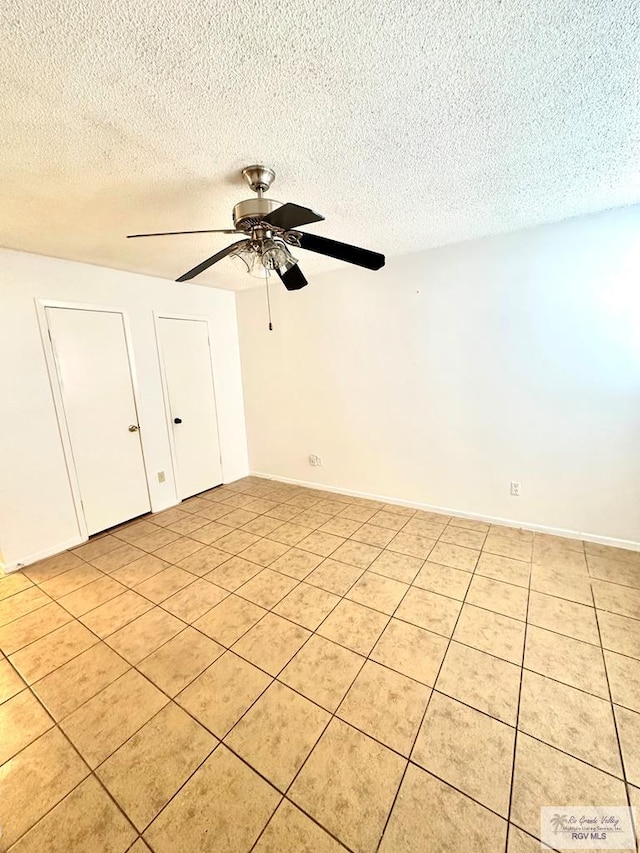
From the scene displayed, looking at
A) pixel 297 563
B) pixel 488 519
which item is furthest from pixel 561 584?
pixel 297 563

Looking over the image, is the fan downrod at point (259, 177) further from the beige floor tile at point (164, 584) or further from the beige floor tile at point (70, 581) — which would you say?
the beige floor tile at point (70, 581)

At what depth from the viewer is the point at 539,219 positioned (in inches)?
93.2

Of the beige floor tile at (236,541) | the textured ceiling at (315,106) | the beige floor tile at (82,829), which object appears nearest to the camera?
the textured ceiling at (315,106)

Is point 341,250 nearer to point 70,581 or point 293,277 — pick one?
point 293,277

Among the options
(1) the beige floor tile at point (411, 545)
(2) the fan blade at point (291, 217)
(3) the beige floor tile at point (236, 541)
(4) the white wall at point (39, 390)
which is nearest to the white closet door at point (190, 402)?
(4) the white wall at point (39, 390)

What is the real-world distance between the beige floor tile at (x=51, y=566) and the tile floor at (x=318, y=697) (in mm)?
25

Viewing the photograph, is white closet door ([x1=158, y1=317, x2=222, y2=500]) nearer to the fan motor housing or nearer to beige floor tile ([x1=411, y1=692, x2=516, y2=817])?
the fan motor housing

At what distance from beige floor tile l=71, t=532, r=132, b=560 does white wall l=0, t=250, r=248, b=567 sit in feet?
0.46

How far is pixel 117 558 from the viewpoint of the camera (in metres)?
2.70

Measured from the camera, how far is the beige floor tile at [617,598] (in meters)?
1.93

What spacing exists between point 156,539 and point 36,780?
181 cm

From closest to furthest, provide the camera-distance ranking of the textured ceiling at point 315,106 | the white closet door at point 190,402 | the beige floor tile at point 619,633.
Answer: the textured ceiling at point 315,106, the beige floor tile at point 619,633, the white closet door at point 190,402

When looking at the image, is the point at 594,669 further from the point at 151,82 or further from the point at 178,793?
the point at 151,82

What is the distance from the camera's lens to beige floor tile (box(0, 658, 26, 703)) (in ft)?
5.18
